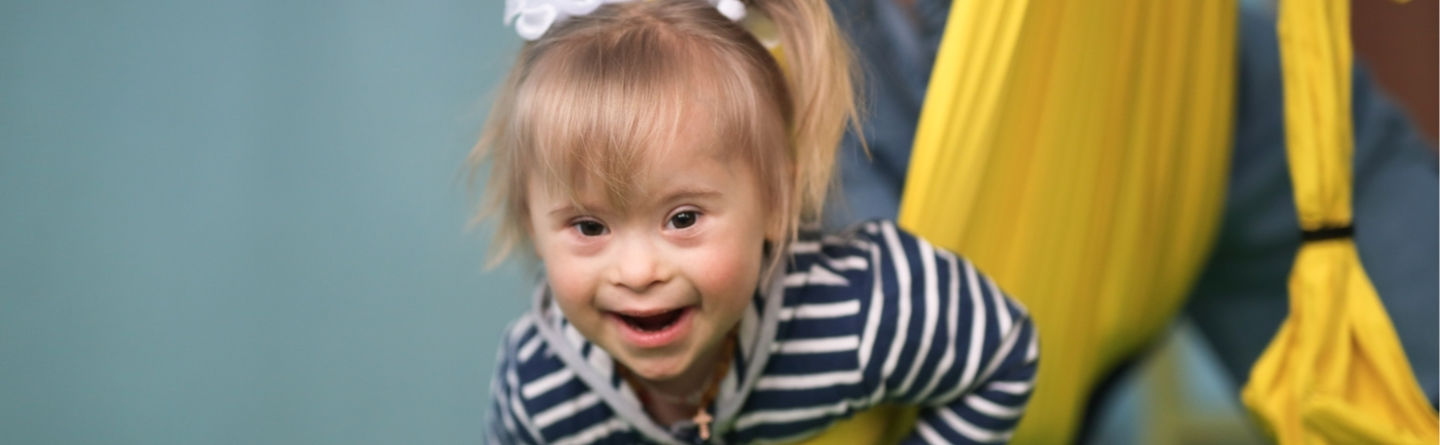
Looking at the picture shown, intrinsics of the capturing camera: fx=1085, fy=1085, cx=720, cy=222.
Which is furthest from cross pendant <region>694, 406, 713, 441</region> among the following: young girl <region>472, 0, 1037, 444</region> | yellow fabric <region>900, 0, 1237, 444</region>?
yellow fabric <region>900, 0, 1237, 444</region>

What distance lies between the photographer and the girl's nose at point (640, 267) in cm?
55

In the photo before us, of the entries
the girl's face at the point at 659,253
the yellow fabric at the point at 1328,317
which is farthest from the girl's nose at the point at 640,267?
the yellow fabric at the point at 1328,317

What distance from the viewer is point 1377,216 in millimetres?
848

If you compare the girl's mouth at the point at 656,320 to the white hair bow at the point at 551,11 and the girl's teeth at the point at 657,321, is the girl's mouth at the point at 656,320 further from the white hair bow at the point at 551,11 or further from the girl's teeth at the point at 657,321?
the white hair bow at the point at 551,11

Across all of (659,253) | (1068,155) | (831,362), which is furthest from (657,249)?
(1068,155)

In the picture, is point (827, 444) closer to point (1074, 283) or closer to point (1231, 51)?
point (1074, 283)

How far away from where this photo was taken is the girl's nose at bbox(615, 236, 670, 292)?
0.55 m

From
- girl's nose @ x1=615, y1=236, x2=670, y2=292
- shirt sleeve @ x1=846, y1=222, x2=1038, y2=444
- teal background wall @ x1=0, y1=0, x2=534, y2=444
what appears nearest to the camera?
girl's nose @ x1=615, y1=236, x2=670, y2=292

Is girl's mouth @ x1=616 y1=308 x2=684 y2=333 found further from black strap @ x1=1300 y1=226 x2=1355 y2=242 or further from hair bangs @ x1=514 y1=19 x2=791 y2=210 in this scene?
black strap @ x1=1300 y1=226 x2=1355 y2=242

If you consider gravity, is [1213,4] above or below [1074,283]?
above

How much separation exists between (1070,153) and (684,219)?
350 millimetres

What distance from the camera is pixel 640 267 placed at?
0.55 metres

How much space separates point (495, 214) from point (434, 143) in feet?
1.40

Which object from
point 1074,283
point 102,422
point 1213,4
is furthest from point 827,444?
point 102,422
